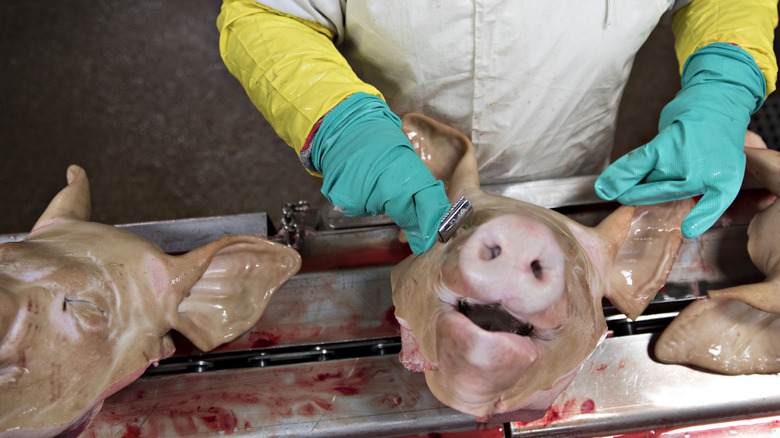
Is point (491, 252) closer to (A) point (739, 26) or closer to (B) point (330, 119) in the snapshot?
(B) point (330, 119)

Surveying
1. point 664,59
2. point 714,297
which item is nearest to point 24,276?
point 714,297

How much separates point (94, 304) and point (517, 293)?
37.3 inches

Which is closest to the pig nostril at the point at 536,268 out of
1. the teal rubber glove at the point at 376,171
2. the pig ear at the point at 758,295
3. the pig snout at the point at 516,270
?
the pig snout at the point at 516,270

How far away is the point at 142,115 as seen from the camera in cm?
358

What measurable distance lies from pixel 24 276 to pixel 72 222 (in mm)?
286

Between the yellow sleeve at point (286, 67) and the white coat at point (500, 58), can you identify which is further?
the white coat at point (500, 58)

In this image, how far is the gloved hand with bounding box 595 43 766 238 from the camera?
145 cm

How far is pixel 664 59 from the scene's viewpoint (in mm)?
3730

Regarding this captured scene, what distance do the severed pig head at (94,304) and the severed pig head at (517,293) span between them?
470 mm

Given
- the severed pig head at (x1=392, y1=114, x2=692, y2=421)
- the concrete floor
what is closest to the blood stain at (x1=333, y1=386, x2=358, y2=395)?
the severed pig head at (x1=392, y1=114, x2=692, y2=421)

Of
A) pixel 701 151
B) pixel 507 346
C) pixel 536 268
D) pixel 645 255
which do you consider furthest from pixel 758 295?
pixel 507 346

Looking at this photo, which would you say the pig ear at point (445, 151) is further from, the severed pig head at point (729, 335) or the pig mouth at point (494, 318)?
the severed pig head at point (729, 335)

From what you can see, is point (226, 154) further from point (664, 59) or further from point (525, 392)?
point (664, 59)

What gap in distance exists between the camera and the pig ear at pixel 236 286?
1.44m
